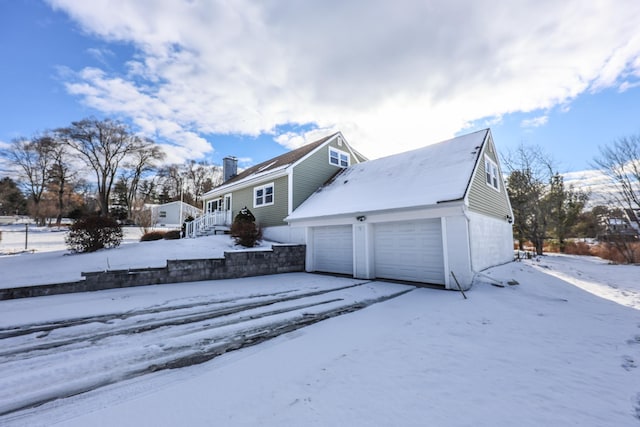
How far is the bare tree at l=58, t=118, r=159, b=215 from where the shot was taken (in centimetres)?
2620

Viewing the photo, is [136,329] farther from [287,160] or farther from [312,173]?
[287,160]

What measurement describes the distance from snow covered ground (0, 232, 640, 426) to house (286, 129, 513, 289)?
2174 mm

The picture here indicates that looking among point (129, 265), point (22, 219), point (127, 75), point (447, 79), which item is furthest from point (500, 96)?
point (22, 219)

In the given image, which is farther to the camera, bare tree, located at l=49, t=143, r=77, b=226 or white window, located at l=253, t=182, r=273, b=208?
bare tree, located at l=49, t=143, r=77, b=226

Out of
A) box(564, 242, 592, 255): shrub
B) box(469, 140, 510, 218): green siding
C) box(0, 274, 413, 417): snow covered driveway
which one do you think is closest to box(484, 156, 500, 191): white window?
box(469, 140, 510, 218): green siding

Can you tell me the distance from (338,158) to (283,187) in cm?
429

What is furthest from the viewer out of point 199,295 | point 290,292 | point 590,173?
point 590,173

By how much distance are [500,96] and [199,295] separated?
1219 cm

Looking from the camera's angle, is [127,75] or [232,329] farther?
[127,75]

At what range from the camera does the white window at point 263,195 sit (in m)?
14.9

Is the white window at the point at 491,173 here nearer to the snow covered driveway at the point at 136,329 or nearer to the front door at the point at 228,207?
the snow covered driveway at the point at 136,329

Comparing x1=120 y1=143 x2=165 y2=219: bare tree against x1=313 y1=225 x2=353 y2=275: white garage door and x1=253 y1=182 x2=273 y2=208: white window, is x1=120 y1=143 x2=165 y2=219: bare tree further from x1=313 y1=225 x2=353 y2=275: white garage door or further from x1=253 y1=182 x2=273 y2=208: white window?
x1=313 y1=225 x2=353 y2=275: white garage door

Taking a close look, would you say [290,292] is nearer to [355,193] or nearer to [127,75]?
[355,193]

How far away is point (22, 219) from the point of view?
33.9 meters
